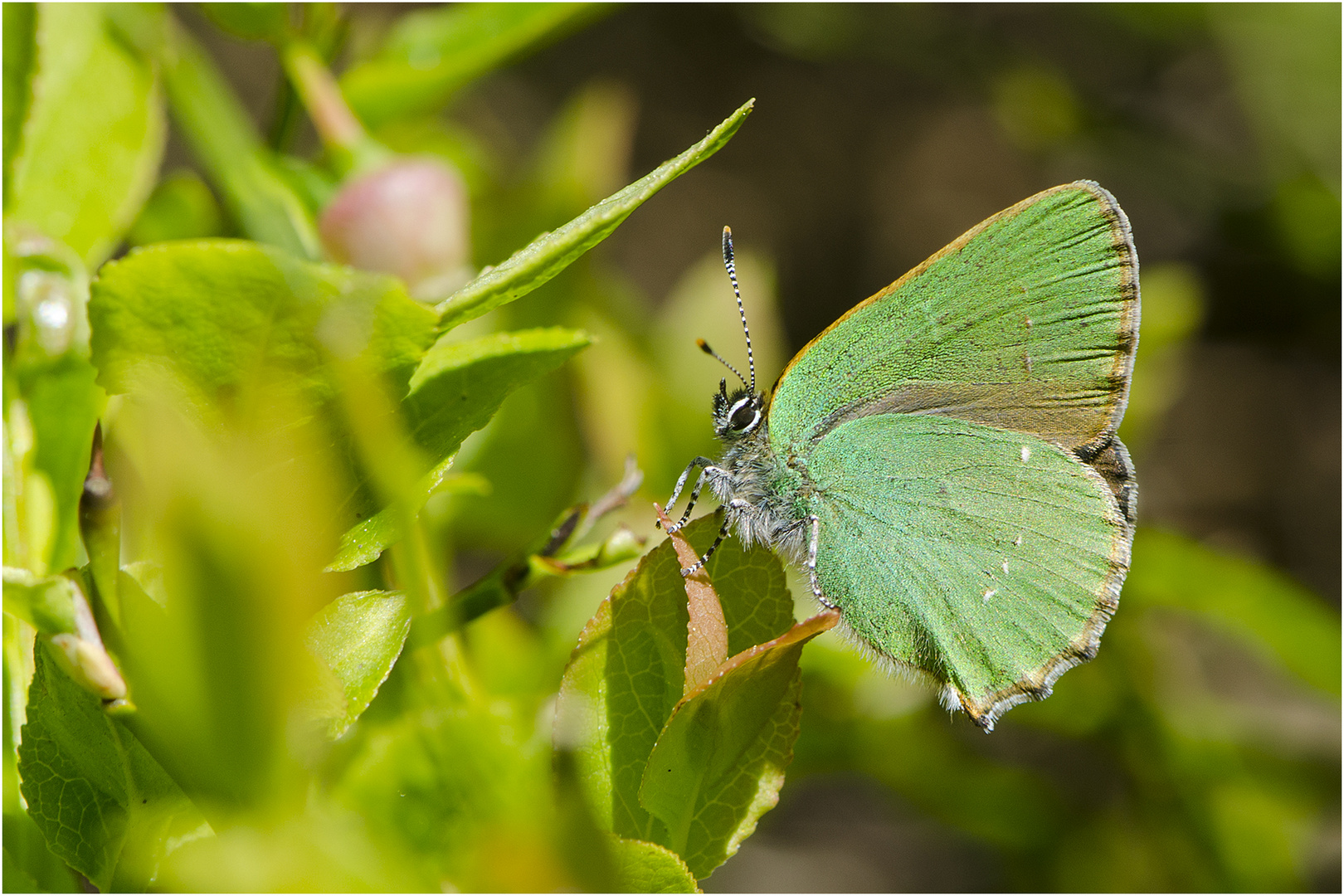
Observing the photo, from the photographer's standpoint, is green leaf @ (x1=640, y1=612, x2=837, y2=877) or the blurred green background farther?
the blurred green background

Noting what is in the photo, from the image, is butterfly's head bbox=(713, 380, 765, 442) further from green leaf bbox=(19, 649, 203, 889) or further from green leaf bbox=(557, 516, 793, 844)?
green leaf bbox=(19, 649, 203, 889)

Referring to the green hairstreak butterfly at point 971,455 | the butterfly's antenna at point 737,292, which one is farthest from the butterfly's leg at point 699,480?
the butterfly's antenna at point 737,292

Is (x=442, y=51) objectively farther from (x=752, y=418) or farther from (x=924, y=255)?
(x=924, y=255)

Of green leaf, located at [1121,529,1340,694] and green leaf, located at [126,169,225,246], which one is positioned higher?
green leaf, located at [126,169,225,246]

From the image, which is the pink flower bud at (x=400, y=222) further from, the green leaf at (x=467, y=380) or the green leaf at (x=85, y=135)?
the green leaf at (x=467, y=380)

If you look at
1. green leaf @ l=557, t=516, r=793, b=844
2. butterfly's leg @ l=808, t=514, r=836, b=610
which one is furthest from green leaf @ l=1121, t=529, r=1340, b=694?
green leaf @ l=557, t=516, r=793, b=844

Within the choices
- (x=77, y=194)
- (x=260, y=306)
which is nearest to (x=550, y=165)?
(x=77, y=194)

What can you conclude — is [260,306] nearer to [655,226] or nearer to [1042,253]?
[1042,253]
